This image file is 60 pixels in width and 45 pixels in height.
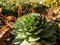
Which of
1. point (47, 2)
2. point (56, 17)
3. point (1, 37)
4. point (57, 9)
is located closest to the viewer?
point (1, 37)

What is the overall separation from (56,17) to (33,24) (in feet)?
1.17

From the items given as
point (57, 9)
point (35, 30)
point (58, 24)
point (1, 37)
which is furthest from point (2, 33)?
point (57, 9)

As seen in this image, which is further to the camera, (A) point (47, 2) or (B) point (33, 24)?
(A) point (47, 2)

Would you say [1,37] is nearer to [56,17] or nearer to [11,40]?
[11,40]

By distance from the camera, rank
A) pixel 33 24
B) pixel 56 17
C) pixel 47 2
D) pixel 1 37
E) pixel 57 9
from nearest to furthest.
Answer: pixel 33 24
pixel 1 37
pixel 56 17
pixel 57 9
pixel 47 2

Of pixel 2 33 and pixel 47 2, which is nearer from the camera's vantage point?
pixel 2 33

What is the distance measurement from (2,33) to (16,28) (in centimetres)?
13

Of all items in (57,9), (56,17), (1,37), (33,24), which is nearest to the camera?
(33,24)

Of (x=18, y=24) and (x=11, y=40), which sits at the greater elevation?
(x=18, y=24)

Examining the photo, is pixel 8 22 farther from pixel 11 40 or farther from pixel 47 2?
pixel 47 2

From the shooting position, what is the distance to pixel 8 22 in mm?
1812

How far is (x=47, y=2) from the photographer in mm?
2848

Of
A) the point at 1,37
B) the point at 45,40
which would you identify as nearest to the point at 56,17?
the point at 45,40

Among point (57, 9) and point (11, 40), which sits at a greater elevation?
point (57, 9)
